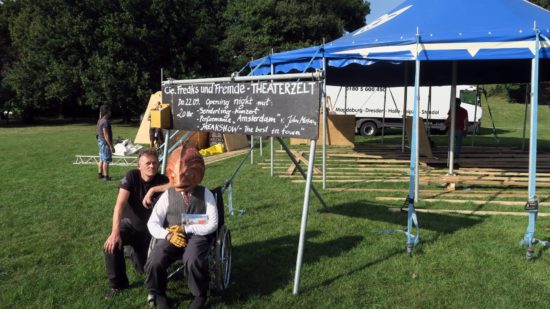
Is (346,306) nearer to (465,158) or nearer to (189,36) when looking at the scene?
(465,158)

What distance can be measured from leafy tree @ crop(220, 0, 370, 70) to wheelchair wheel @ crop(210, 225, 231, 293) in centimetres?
2882

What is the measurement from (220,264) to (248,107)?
1.44m

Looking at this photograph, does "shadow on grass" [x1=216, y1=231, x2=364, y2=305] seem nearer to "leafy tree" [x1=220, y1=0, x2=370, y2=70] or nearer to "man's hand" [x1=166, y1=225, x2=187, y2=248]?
"man's hand" [x1=166, y1=225, x2=187, y2=248]

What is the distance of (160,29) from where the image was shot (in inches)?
1024

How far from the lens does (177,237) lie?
11.2 ft

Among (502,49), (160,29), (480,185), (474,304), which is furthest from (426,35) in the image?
(160,29)

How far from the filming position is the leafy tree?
3303 centimetres

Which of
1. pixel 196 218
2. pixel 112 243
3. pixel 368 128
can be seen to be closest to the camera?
pixel 196 218

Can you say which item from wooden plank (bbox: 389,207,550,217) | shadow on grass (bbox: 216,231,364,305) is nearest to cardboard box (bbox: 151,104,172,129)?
shadow on grass (bbox: 216,231,364,305)

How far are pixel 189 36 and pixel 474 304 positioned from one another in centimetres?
2607

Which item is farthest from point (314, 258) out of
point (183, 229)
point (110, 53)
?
point (110, 53)

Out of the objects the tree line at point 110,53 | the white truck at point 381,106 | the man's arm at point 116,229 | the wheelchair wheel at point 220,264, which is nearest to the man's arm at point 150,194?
the man's arm at point 116,229

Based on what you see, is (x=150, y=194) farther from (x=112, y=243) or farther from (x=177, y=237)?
(x=177, y=237)

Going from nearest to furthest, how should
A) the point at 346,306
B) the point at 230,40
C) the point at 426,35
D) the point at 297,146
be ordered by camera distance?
the point at 346,306
the point at 426,35
the point at 297,146
the point at 230,40
